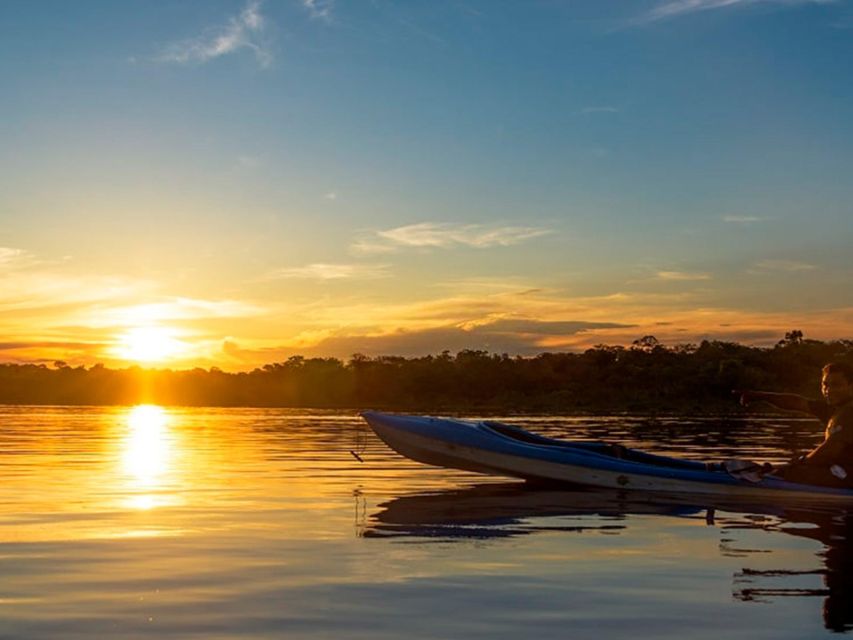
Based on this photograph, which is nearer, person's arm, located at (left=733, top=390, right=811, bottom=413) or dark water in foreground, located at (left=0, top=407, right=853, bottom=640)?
dark water in foreground, located at (left=0, top=407, right=853, bottom=640)

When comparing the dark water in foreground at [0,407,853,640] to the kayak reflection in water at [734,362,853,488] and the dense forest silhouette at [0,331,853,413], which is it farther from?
the dense forest silhouette at [0,331,853,413]

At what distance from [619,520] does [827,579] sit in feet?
13.7

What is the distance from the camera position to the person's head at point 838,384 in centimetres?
1397

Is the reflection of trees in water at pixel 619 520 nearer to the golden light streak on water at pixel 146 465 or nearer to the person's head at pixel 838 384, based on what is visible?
the person's head at pixel 838 384

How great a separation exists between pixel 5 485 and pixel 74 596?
9.25m

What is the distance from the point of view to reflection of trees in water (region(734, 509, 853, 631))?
25.1ft

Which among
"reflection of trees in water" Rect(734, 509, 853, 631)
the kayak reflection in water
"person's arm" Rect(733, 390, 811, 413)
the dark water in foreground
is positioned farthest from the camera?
"person's arm" Rect(733, 390, 811, 413)

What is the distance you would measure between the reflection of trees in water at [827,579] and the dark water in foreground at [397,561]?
31 millimetres

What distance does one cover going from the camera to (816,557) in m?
10.2

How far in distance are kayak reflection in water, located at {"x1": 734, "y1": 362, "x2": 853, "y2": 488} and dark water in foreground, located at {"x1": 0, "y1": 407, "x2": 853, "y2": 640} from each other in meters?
0.57

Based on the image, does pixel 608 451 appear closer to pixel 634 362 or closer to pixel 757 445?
pixel 757 445

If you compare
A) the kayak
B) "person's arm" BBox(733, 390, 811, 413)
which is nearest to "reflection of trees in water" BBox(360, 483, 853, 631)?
the kayak

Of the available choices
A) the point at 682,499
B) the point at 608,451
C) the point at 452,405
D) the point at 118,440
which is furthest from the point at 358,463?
the point at 452,405

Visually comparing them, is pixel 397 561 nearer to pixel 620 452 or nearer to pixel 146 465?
pixel 620 452
